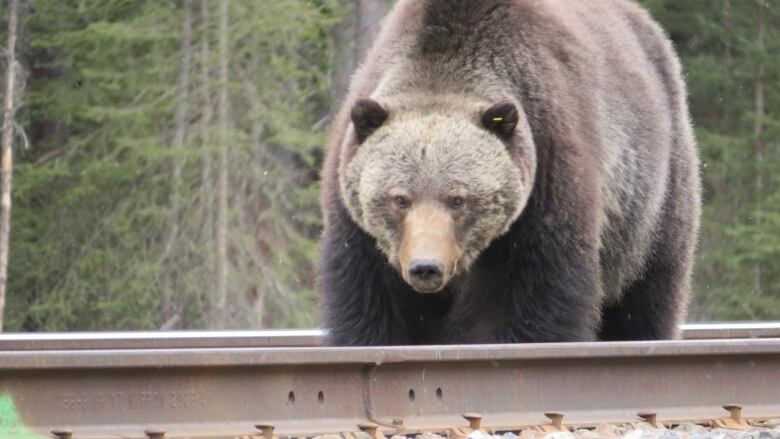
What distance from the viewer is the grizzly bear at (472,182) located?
577cm

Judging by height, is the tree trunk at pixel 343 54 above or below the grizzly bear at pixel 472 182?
above

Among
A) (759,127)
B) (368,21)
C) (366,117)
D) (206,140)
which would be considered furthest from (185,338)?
(759,127)

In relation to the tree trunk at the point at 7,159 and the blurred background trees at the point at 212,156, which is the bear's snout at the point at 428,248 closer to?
the blurred background trees at the point at 212,156

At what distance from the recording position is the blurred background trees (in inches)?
745

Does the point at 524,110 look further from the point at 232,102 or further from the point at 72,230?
the point at 72,230

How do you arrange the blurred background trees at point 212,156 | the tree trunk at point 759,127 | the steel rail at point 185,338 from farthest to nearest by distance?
the tree trunk at point 759,127
the blurred background trees at point 212,156
the steel rail at point 185,338

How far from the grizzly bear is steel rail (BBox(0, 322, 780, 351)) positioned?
59 centimetres

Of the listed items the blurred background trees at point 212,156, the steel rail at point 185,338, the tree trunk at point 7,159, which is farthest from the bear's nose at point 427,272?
the tree trunk at point 7,159

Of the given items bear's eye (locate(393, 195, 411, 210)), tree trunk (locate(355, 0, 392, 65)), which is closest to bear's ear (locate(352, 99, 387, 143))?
bear's eye (locate(393, 195, 411, 210))

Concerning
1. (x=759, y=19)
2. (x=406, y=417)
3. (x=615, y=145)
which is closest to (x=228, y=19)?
(x=759, y=19)

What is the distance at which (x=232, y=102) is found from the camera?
19.3m

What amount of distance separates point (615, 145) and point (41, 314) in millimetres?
14651

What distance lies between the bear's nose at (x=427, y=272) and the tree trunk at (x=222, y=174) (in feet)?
43.1

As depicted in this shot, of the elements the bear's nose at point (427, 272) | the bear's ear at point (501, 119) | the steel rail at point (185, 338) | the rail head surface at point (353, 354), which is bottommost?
the steel rail at point (185, 338)
